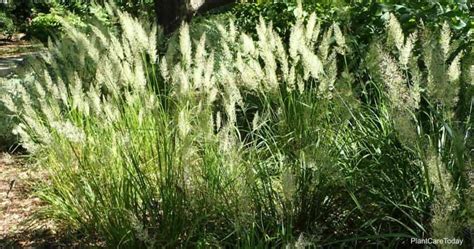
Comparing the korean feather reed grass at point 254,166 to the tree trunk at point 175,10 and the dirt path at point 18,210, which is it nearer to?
the dirt path at point 18,210

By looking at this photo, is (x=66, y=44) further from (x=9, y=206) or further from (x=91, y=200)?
(x=91, y=200)

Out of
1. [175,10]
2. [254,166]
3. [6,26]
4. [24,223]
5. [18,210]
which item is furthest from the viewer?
[6,26]

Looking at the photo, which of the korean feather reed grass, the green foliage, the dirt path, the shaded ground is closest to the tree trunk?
the dirt path

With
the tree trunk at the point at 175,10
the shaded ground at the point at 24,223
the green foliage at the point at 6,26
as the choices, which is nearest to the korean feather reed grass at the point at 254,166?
the shaded ground at the point at 24,223

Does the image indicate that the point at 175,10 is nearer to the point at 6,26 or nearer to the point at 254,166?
the point at 254,166

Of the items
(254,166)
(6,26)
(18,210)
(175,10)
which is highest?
(175,10)

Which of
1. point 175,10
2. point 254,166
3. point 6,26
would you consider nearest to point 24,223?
point 254,166

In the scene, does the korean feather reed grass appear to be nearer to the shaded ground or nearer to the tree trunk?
the shaded ground

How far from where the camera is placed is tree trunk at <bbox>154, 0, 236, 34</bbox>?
6910mm

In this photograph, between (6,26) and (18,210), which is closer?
(18,210)

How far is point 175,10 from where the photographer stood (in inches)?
272

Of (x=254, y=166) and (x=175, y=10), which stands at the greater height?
(x=175, y=10)

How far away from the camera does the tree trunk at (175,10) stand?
691 centimetres

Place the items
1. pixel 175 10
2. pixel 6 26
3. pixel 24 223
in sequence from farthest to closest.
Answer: pixel 6 26
pixel 175 10
pixel 24 223
